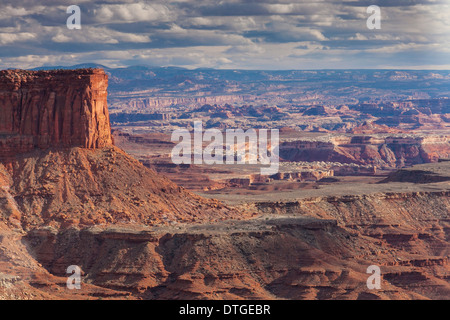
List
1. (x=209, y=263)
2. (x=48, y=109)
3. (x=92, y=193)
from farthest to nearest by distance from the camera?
(x=48, y=109) < (x=92, y=193) < (x=209, y=263)

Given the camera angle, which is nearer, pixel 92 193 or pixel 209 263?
pixel 209 263

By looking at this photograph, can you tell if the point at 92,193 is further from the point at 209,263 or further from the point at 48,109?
the point at 209,263

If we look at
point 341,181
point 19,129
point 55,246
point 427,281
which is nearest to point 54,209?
point 55,246

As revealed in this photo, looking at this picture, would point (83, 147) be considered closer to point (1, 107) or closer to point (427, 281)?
point (1, 107)

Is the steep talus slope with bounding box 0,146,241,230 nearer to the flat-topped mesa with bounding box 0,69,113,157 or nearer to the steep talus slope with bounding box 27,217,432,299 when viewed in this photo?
the flat-topped mesa with bounding box 0,69,113,157

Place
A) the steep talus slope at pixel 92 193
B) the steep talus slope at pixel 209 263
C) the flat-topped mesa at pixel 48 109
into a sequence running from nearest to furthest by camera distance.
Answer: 1. the steep talus slope at pixel 209 263
2. the steep talus slope at pixel 92 193
3. the flat-topped mesa at pixel 48 109

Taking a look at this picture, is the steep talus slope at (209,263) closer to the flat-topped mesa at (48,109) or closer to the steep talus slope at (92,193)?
the steep talus slope at (92,193)

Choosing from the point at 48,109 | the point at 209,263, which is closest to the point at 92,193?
the point at 48,109

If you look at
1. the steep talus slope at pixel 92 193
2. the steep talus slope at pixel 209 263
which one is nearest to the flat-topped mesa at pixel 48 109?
the steep talus slope at pixel 92 193
